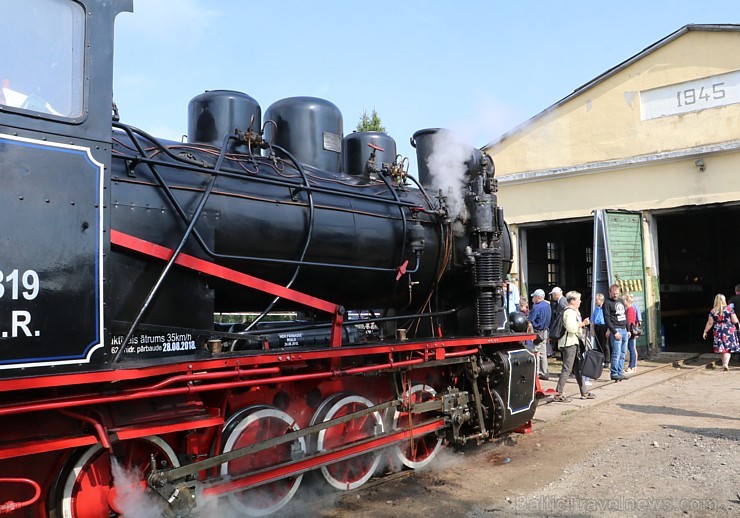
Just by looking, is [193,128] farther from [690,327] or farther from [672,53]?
[690,327]

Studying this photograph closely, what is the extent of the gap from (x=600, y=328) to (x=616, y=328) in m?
0.43

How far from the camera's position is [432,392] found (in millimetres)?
5367

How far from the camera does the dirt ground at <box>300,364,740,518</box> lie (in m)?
4.36

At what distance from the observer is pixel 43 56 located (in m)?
Result: 2.83

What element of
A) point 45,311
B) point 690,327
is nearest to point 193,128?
point 45,311

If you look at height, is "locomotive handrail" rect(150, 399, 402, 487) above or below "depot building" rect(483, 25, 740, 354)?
below

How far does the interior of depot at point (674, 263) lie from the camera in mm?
16453

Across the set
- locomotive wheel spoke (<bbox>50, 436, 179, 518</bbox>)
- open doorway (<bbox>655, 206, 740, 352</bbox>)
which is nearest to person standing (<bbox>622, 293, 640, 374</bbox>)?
open doorway (<bbox>655, 206, 740, 352</bbox>)

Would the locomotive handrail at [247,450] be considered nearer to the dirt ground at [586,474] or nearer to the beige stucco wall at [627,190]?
the dirt ground at [586,474]

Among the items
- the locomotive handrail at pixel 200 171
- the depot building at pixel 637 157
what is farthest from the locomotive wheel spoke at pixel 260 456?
the depot building at pixel 637 157

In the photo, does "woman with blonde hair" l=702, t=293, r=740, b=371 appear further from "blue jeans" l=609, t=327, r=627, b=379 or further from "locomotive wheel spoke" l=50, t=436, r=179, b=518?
"locomotive wheel spoke" l=50, t=436, r=179, b=518

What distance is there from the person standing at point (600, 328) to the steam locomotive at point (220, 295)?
195 inches

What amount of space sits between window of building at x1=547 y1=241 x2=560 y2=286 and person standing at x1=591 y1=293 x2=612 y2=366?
6.22 meters

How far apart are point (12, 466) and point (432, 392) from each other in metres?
3.31
